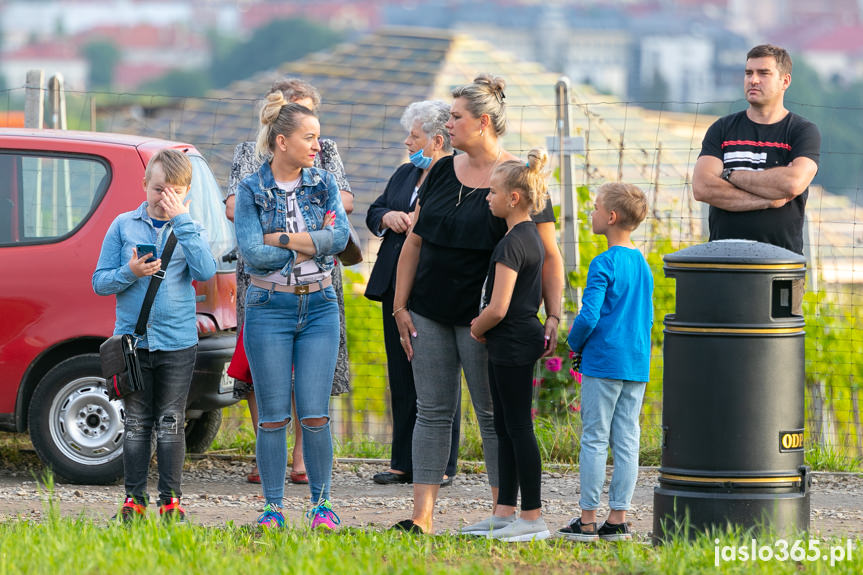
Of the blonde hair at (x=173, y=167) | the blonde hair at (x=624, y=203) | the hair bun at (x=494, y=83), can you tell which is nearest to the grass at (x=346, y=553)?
the blonde hair at (x=624, y=203)

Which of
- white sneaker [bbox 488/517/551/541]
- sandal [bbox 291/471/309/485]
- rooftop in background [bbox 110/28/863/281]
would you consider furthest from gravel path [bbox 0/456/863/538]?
rooftop in background [bbox 110/28/863/281]

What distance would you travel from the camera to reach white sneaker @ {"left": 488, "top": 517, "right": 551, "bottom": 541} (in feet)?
17.4

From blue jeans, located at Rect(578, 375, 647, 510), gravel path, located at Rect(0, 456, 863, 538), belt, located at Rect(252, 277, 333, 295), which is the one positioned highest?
belt, located at Rect(252, 277, 333, 295)

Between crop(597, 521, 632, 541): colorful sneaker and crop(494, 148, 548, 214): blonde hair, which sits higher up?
crop(494, 148, 548, 214): blonde hair

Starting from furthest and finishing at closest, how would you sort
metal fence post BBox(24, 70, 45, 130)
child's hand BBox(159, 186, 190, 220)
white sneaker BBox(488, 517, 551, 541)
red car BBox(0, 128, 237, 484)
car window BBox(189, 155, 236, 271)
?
metal fence post BBox(24, 70, 45, 130)
car window BBox(189, 155, 236, 271)
red car BBox(0, 128, 237, 484)
child's hand BBox(159, 186, 190, 220)
white sneaker BBox(488, 517, 551, 541)

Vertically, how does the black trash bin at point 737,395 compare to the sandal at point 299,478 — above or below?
above

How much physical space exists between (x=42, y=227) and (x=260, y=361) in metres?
2.04

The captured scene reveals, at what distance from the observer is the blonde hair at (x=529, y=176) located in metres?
5.24

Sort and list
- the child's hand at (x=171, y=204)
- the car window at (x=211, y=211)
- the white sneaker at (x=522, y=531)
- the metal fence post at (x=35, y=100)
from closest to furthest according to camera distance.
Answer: the white sneaker at (x=522, y=531), the child's hand at (x=171, y=204), the car window at (x=211, y=211), the metal fence post at (x=35, y=100)

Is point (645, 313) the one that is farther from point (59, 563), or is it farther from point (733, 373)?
point (59, 563)

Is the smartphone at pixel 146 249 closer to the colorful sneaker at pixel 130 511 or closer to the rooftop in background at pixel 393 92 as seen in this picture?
the colorful sneaker at pixel 130 511

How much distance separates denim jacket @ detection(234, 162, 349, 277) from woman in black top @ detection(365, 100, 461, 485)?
3.59 ft

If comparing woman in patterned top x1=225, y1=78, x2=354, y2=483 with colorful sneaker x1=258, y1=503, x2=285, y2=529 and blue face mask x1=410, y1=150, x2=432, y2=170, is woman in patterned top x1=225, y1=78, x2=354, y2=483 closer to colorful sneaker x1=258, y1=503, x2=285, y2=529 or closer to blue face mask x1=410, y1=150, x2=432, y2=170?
blue face mask x1=410, y1=150, x2=432, y2=170

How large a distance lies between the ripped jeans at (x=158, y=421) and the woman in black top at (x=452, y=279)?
39.8 inches
